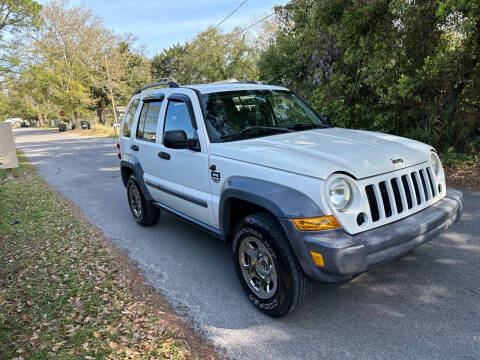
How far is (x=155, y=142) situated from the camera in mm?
4734

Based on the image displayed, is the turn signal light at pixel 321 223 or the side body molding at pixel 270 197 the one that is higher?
the side body molding at pixel 270 197

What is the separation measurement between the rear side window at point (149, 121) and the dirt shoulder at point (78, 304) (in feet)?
5.38

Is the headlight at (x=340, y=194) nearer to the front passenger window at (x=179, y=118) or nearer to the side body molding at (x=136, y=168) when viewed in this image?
the front passenger window at (x=179, y=118)

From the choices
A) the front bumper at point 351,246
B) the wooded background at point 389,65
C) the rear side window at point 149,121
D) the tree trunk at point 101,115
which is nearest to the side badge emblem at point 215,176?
the front bumper at point 351,246

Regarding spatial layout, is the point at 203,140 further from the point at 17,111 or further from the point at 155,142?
the point at 17,111

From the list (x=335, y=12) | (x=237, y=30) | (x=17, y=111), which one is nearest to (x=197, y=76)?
(x=237, y=30)

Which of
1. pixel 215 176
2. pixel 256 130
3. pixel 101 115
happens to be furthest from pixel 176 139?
pixel 101 115

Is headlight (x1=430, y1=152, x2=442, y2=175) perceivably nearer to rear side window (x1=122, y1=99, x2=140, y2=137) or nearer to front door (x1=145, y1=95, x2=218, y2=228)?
front door (x1=145, y1=95, x2=218, y2=228)

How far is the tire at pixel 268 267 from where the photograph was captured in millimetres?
2885

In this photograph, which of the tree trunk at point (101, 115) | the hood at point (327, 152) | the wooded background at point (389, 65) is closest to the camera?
the hood at point (327, 152)

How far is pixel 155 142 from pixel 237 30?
38.7 metres

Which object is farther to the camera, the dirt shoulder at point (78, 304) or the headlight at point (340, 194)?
the dirt shoulder at point (78, 304)

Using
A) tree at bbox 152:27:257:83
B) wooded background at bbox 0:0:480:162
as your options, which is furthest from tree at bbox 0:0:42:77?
wooded background at bbox 0:0:480:162

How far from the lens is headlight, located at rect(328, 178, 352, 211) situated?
273cm
